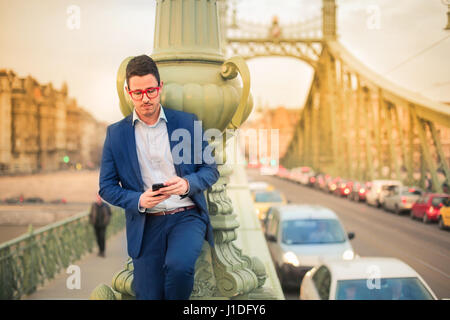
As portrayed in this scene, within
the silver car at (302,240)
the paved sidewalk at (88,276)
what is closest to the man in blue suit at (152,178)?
the paved sidewalk at (88,276)

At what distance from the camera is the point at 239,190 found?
8.51 metres

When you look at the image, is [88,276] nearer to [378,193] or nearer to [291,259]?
[291,259]

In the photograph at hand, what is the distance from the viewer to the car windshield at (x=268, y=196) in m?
15.8

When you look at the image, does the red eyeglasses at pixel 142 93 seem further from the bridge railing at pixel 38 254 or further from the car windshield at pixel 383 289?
the bridge railing at pixel 38 254

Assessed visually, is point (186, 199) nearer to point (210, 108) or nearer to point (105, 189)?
point (105, 189)

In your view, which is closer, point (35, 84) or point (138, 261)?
point (138, 261)

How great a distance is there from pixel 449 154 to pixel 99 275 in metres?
5.62

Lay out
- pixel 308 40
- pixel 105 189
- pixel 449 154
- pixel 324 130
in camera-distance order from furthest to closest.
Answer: pixel 324 130 < pixel 308 40 < pixel 449 154 < pixel 105 189

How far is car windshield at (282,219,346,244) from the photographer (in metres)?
8.34

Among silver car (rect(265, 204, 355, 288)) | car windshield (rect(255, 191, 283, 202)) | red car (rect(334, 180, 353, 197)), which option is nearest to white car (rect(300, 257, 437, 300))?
Answer: silver car (rect(265, 204, 355, 288))

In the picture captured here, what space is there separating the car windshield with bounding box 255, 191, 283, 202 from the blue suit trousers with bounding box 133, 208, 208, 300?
13.6 meters

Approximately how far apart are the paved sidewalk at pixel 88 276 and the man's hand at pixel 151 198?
10.8 feet
